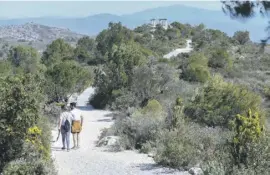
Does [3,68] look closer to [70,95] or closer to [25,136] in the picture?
[70,95]

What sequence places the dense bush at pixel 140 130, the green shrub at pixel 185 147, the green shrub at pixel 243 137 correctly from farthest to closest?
the dense bush at pixel 140 130
the green shrub at pixel 185 147
the green shrub at pixel 243 137

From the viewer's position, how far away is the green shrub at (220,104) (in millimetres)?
16844

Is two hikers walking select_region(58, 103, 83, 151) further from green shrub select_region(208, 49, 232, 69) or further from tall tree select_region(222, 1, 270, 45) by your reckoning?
green shrub select_region(208, 49, 232, 69)

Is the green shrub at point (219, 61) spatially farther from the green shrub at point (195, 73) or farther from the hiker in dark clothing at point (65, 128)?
the hiker in dark clothing at point (65, 128)

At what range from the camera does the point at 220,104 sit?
17250 mm

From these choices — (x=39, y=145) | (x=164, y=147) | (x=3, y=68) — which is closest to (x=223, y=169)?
(x=164, y=147)

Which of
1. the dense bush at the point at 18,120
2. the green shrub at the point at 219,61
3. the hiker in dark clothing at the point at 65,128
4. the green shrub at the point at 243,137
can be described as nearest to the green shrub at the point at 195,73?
the green shrub at the point at 219,61

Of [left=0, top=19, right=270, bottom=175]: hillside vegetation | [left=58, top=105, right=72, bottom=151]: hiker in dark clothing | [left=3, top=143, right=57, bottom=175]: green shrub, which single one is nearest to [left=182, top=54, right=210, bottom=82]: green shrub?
[left=0, top=19, right=270, bottom=175]: hillside vegetation

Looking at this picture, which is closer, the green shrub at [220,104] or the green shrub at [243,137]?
the green shrub at [243,137]

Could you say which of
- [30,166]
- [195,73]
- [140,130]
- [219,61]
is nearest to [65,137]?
[140,130]

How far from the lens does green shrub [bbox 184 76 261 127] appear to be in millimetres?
16844

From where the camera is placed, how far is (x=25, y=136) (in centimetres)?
1153

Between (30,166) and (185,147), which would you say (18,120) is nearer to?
(30,166)

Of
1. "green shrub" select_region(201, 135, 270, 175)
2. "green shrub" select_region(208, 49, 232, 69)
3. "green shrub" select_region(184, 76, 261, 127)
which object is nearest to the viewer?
"green shrub" select_region(201, 135, 270, 175)
